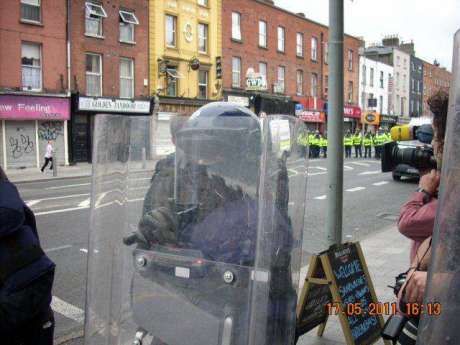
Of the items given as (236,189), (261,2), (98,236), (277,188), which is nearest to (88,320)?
(98,236)

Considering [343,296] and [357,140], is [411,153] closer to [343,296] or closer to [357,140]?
[343,296]

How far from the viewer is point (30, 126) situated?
72.3 ft

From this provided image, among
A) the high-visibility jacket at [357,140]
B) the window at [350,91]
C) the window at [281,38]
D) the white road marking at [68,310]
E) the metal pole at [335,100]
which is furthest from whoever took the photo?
the window at [350,91]

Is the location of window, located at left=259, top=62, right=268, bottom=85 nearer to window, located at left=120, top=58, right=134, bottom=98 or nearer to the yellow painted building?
the yellow painted building

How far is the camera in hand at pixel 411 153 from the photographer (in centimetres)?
259

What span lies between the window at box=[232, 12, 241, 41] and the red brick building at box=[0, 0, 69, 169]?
12236 millimetres

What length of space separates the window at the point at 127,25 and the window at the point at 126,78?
1136 mm

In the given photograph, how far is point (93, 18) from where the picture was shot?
78.0 ft

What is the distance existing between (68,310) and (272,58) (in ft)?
105

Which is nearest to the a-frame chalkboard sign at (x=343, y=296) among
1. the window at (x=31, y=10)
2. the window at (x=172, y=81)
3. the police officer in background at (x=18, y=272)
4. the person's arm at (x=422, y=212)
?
the person's arm at (x=422, y=212)

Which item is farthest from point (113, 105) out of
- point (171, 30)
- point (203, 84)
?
point (203, 84)

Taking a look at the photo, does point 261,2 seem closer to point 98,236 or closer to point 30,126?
point 30,126

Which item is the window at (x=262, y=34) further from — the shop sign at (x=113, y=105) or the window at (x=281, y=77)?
the shop sign at (x=113, y=105)

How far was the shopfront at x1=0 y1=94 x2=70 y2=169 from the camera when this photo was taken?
20.9m
